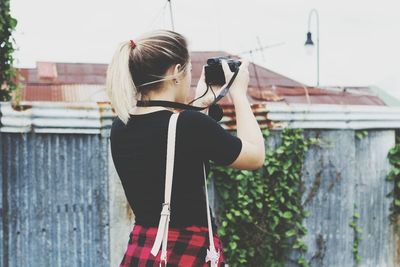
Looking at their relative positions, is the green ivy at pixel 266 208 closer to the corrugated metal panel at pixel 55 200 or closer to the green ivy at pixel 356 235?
the green ivy at pixel 356 235

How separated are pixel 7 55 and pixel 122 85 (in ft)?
8.68

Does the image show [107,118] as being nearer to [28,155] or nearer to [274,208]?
[28,155]

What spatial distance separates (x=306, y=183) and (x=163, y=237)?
9.67 ft

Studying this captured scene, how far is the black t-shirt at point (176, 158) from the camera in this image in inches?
75.7

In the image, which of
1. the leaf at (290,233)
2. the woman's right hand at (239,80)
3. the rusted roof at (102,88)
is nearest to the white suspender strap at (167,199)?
the woman's right hand at (239,80)

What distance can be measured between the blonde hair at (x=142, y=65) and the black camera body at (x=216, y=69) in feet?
0.83

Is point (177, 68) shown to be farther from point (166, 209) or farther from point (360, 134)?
point (360, 134)

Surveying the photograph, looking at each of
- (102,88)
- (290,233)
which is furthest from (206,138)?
(102,88)

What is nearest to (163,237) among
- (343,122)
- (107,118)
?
(107,118)

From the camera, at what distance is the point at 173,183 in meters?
1.96

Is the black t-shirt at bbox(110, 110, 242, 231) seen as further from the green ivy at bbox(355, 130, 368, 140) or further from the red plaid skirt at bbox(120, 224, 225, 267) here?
the green ivy at bbox(355, 130, 368, 140)

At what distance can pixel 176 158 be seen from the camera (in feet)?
6.34

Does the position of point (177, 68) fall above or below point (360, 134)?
above

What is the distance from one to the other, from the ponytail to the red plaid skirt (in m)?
0.43
